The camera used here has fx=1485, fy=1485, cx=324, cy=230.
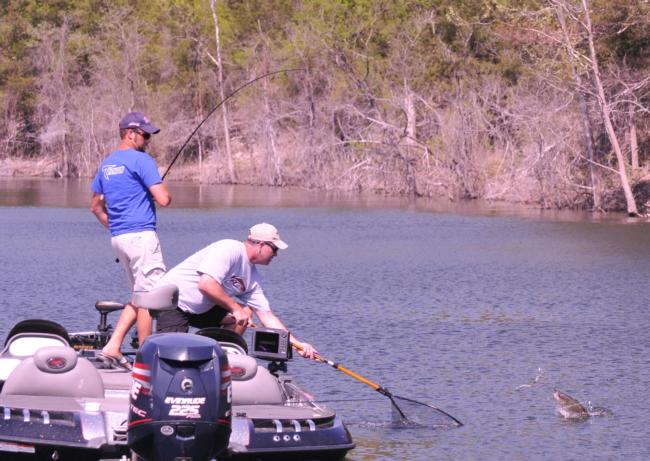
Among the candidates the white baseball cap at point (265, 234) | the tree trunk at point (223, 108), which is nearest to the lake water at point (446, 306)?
the white baseball cap at point (265, 234)

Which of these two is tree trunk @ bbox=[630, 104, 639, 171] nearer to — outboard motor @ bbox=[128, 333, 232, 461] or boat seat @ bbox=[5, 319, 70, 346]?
boat seat @ bbox=[5, 319, 70, 346]

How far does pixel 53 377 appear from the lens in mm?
8391

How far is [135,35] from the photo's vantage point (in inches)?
3027

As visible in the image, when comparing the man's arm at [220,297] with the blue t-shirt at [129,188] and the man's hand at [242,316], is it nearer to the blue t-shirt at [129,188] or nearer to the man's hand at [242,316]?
the man's hand at [242,316]

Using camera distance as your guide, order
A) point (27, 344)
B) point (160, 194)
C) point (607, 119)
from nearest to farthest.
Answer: point (27, 344)
point (160, 194)
point (607, 119)

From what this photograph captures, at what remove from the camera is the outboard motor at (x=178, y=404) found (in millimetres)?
6852

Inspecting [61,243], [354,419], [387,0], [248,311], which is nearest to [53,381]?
[248,311]

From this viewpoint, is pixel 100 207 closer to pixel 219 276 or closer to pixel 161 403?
pixel 219 276


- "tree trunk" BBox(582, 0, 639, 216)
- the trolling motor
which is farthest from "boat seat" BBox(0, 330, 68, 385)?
"tree trunk" BBox(582, 0, 639, 216)

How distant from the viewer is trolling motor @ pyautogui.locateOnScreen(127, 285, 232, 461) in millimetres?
6852

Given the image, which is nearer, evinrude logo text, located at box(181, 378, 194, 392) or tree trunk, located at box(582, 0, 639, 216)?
Result: evinrude logo text, located at box(181, 378, 194, 392)

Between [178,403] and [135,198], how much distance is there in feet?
12.9

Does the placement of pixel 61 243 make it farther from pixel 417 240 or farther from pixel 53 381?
pixel 53 381

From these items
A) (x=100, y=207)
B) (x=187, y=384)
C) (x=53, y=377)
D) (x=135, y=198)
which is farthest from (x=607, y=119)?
(x=187, y=384)
